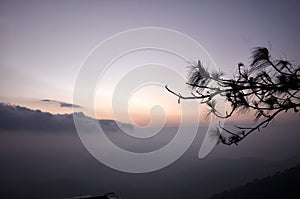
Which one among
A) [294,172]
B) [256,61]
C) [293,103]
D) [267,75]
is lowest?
[293,103]

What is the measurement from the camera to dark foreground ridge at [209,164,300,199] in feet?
226

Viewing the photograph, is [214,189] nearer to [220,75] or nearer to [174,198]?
[174,198]

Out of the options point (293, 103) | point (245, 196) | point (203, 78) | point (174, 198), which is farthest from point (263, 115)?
point (174, 198)

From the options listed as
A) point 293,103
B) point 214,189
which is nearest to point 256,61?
point 293,103

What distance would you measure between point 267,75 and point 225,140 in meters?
1.23

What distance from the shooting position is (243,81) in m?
2.71

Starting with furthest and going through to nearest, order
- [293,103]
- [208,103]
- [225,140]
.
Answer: [225,140], [208,103], [293,103]

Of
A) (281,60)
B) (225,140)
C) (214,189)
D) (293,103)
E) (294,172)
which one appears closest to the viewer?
(293,103)

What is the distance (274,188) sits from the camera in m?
75.9

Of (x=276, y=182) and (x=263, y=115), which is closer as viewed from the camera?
(x=263, y=115)

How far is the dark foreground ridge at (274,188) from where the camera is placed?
6894 cm

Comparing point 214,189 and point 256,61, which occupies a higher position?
point 214,189

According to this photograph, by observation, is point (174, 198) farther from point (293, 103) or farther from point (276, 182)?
point (293, 103)

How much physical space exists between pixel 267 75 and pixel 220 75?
57 cm
